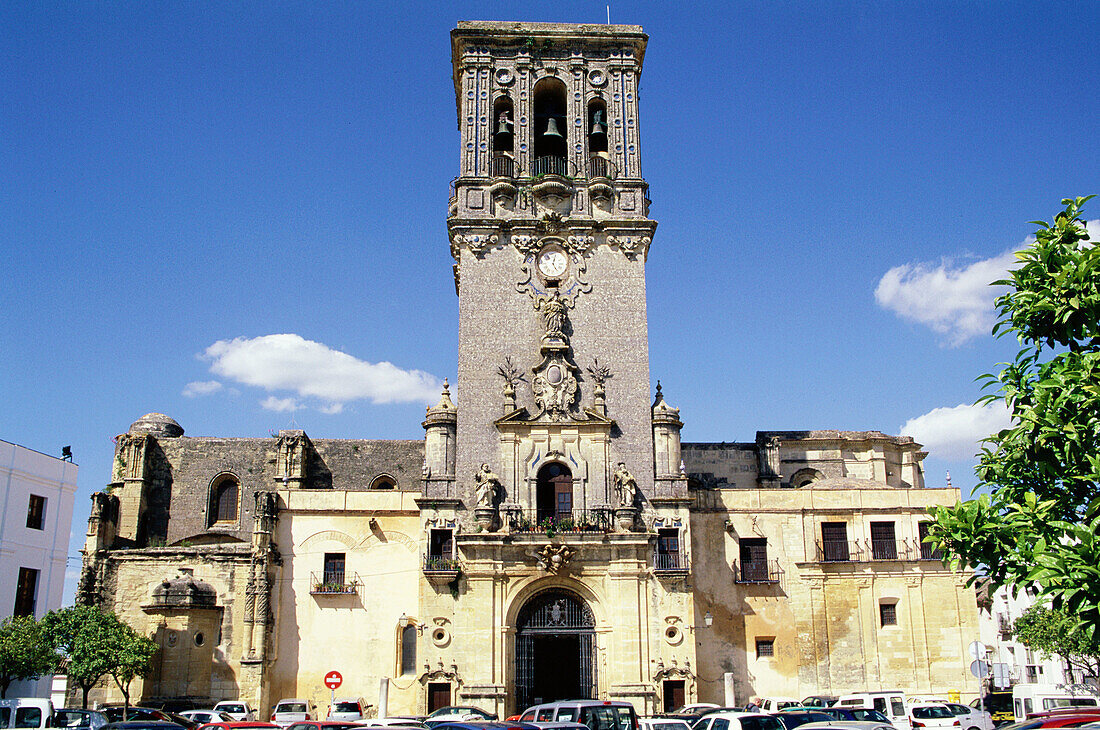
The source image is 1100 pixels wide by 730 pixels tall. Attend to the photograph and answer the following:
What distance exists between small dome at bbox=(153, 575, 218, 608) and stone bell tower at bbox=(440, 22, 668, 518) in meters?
10.3

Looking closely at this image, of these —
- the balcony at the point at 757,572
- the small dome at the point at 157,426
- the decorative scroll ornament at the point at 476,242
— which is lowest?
the balcony at the point at 757,572

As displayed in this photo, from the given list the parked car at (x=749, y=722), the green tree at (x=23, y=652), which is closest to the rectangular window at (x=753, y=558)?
the parked car at (x=749, y=722)

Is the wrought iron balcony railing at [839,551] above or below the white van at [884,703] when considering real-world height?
above

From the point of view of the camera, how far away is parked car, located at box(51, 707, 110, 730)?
25.9 m

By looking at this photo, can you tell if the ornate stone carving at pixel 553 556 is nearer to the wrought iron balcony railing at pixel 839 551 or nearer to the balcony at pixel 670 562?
the balcony at pixel 670 562

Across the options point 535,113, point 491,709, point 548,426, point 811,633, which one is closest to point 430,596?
point 491,709

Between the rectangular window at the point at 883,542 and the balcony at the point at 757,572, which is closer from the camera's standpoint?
the balcony at the point at 757,572

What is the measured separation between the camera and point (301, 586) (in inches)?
1367

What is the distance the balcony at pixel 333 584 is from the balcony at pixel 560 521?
6.03 metres

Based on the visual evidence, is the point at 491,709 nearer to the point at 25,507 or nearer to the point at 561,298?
the point at 561,298

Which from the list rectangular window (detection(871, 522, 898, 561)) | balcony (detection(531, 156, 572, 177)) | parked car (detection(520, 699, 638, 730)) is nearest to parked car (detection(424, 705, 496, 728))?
parked car (detection(520, 699, 638, 730))

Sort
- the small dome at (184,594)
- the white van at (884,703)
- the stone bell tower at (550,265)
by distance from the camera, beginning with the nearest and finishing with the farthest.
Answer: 1. the white van at (884,703)
2. the stone bell tower at (550,265)
3. the small dome at (184,594)

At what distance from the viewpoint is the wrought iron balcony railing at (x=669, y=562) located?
33.6m

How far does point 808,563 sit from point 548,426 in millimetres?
10777
